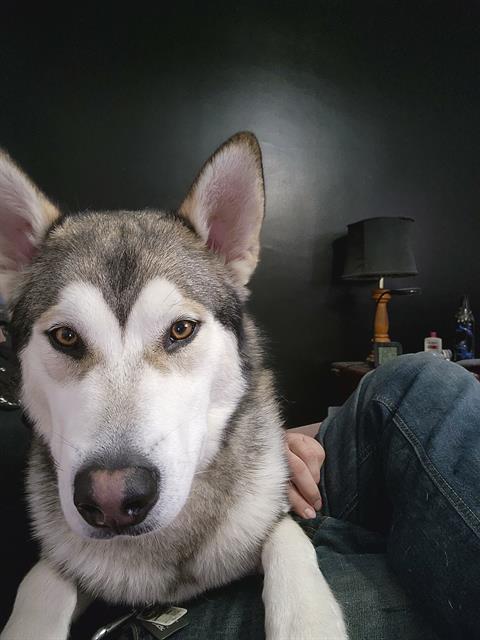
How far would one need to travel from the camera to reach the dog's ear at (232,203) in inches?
40.4

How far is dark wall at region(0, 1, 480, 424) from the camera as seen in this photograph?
3258mm

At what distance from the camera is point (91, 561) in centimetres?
90

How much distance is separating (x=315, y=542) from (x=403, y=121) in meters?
4.17

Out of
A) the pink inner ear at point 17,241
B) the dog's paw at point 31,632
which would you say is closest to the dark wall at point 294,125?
the pink inner ear at point 17,241

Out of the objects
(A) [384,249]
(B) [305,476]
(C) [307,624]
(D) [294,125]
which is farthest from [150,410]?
(D) [294,125]

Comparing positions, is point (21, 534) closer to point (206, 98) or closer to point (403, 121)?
point (206, 98)

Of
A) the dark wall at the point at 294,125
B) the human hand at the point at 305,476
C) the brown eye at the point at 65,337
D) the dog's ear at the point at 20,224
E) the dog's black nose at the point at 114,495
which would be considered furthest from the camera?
the dark wall at the point at 294,125

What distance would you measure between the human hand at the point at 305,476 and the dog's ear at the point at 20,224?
0.93m

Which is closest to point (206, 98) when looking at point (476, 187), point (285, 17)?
point (285, 17)

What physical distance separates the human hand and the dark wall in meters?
2.57

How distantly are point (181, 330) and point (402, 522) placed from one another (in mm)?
655

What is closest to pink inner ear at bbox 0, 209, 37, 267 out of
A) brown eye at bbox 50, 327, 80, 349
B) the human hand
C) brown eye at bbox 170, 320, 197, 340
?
brown eye at bbox 50, 327, 80, 349

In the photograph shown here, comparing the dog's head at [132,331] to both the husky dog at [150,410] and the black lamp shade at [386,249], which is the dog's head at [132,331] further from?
the black lamp shade at [386,249]

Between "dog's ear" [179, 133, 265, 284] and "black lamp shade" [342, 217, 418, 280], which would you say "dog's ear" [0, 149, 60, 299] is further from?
"black lamp shade" [342, 217, 418, 280]
